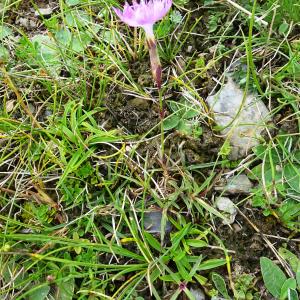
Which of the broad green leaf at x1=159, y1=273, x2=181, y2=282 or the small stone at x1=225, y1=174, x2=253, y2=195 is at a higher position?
the small stone at x1=225, y1=174, x2=253, y2=195

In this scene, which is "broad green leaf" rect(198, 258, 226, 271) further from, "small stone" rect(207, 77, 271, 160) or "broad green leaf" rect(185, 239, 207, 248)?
"small stone" rect(207, 77, 271, 160)

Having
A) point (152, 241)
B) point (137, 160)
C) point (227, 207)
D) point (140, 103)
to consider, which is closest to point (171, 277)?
point (152, 241)

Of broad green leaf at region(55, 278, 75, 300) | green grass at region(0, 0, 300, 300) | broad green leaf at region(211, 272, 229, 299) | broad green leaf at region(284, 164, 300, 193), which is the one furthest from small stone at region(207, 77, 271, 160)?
broad green leaf at region(55, 278, 75, 300)

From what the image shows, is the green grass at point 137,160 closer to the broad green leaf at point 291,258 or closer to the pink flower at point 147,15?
the broad green leaf at point 291,258

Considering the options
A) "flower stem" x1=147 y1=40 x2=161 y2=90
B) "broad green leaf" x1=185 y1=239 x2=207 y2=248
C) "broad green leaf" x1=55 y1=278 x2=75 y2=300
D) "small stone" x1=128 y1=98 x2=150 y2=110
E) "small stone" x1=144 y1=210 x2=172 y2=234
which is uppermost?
"flower stem" x1=147 y1=40 x2=161 y2=90

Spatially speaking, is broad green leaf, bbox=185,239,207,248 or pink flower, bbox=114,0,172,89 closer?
pink flower, bbox=114,0,172,89

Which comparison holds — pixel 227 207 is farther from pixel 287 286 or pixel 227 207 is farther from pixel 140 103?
pixel 140 103

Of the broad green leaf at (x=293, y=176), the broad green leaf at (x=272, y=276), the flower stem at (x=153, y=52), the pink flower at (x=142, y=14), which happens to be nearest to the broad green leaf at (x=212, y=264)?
the broad green leaf at (x=272, y=276)

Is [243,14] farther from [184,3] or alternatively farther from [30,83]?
[30,83]
